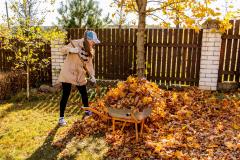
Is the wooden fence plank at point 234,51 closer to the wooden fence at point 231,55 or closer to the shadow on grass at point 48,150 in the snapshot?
the wooden fence at point 231,55

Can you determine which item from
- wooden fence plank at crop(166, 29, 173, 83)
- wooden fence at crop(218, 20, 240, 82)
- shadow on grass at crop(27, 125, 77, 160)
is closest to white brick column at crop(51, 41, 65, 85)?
wooden fence plank at crop(166, 29, 173, 83)

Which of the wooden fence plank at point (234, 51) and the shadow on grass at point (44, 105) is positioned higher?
the wooden fence plank at point (234, 51)

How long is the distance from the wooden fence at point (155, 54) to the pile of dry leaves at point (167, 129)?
2.12m

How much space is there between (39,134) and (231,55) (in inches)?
220

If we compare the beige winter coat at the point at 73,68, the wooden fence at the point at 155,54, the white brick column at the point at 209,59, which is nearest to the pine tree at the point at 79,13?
the wooden fence at the point at 155,54

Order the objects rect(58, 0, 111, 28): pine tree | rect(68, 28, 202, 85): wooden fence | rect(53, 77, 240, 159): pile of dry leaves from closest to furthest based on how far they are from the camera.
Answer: rect(53, 77, 240, 159): pile of dry leaves < rect(68, 28, 202, 85): wooden fence < rect(58, 0, 111, 28): pine tree

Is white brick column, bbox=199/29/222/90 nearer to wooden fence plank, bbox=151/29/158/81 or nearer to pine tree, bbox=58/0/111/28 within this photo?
wooden fence plank, bbox=151/29/158/81

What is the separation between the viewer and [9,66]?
9.30 m

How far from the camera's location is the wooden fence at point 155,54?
7711 millimetres

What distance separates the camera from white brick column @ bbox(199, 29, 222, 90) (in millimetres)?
7295

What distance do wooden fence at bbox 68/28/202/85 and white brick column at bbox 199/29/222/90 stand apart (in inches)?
8.4

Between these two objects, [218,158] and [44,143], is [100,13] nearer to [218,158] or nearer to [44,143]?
[44,143]

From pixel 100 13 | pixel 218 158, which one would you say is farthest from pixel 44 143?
pixel 100 13

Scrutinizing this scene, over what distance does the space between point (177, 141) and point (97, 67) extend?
15.9ft
